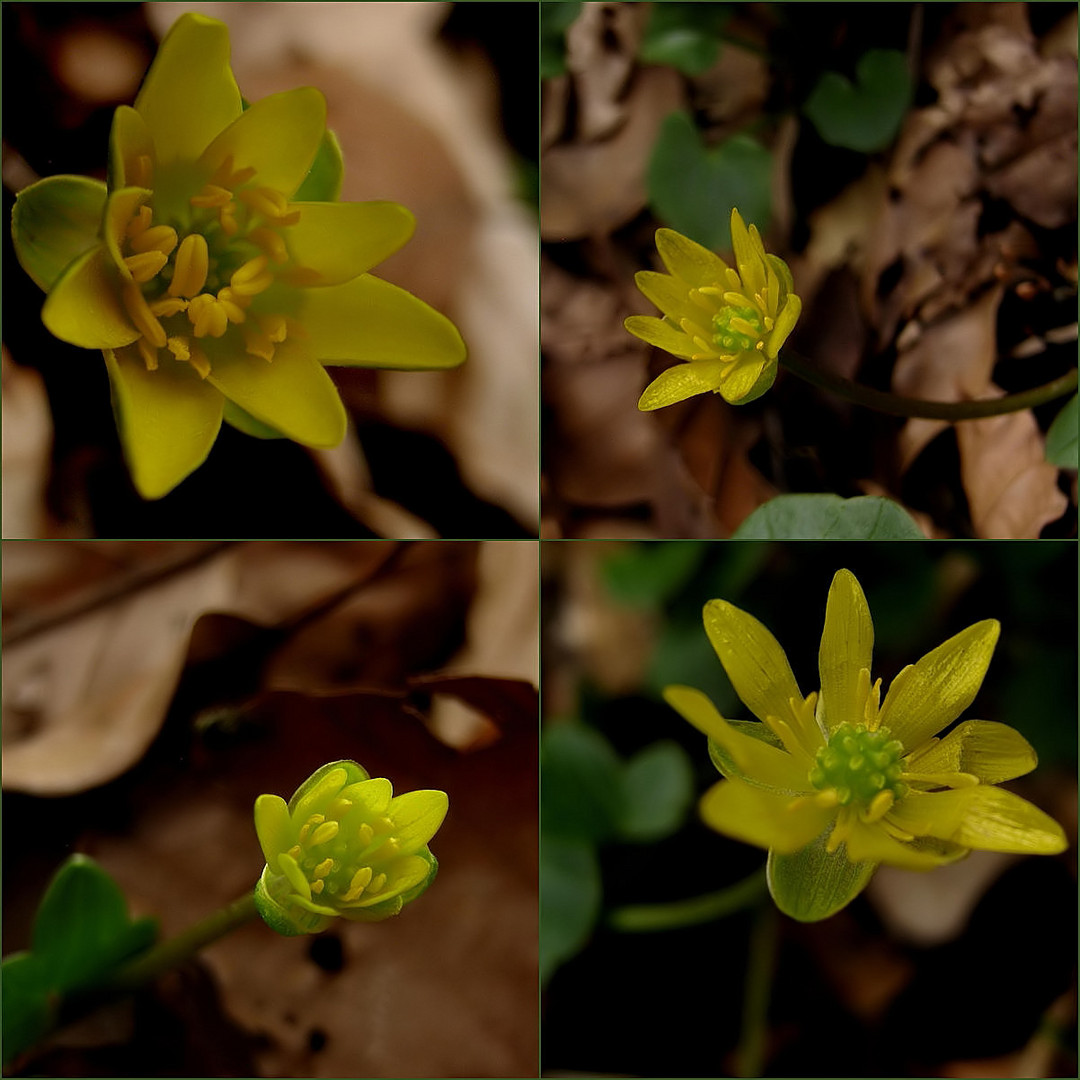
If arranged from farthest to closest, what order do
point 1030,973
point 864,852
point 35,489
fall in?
point 1030,973 → point 35,489 → point 864,852

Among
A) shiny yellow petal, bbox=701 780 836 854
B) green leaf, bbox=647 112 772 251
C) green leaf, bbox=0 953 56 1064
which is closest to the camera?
shiny yellow petal, bbox=701 780 836 854

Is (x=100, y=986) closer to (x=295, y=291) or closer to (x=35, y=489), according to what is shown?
(x=35, y=489)

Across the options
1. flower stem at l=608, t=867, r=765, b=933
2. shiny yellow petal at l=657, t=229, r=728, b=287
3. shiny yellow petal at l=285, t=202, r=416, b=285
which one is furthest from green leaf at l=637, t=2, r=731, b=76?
flower stem at l=608, t=867, r=765, b=933

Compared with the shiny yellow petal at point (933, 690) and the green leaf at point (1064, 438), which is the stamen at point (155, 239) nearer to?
the shiny yellow petal at point (933, 690)

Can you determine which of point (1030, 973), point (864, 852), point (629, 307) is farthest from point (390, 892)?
point (1030, 973)

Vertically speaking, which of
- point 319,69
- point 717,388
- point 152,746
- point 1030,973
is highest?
point 319,69

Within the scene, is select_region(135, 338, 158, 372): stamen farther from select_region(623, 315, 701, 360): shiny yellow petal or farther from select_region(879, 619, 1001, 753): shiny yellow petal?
select_region(879, 619, 1001, 753): shiny yellow petal

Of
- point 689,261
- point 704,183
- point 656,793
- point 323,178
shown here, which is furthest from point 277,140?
point 656,793
